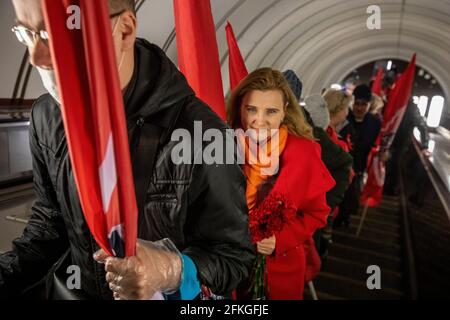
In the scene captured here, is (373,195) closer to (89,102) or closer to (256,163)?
(256,163)

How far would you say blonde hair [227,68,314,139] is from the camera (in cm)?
207

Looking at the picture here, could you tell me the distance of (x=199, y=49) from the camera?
1.94m

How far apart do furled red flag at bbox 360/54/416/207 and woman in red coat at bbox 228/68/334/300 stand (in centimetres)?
297

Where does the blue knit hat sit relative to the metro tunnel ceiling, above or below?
below

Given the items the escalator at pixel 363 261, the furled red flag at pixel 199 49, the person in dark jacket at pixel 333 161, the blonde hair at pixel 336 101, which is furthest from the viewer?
the escalator at pixel 363 261

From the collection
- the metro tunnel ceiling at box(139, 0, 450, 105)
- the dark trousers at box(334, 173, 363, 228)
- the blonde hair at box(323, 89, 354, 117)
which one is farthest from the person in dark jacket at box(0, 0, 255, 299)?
the dark trousers at box(334, 173, 363, 228)

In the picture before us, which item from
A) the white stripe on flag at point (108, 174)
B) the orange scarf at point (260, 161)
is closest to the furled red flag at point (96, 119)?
the white stripe on flag at point (108, 174)

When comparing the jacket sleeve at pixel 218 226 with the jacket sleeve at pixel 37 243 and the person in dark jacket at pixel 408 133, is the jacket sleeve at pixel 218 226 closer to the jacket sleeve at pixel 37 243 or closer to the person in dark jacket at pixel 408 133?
the jacket sleeve at pixel 37 243

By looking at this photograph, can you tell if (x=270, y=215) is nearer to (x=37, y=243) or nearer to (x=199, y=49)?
(x=199, y=49)

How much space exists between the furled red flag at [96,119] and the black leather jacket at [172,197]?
204 mm

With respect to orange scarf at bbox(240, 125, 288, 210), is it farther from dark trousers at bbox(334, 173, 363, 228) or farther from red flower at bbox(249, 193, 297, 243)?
dark trousers at bbox(334, 173, 363, 228)

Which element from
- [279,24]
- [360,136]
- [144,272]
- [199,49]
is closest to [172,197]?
[144,272]

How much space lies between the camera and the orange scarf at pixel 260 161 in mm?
2153

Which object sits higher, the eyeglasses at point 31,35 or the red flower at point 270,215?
the eyeglasses at point 31,35
